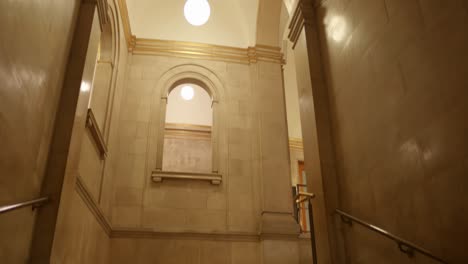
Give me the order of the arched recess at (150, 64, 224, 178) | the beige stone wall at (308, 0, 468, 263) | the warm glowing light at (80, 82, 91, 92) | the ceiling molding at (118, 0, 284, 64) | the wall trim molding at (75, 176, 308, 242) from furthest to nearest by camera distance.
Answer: the ceiling molding at (118, 0, 284, 64), the arched recess at (150, 64, 224, 178), the wall trim molding at (75, 176, 308, 242), the warm glowing light at (80, 82, 91, 92), the beige stone wall at (308, 0, 468, 263)

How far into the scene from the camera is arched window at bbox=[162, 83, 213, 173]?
14594 millimetres

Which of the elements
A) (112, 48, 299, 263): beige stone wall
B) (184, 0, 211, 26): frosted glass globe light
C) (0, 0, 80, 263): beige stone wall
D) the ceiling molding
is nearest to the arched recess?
(112, 48, 299, 263): beige stone wall

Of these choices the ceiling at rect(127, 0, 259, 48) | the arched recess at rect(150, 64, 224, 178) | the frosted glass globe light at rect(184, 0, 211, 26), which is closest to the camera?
the frosted glass globe light at rect(184, 0, 211, 26)

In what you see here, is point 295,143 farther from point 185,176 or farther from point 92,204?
point 92,204

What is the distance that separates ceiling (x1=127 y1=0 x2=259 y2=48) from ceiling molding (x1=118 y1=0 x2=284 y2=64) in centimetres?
24

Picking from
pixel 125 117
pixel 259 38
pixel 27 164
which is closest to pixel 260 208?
pixel 125 117

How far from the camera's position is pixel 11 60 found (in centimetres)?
380

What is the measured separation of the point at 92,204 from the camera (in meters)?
7.14

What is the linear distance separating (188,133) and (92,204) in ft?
26.7

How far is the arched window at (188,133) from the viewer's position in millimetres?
14594

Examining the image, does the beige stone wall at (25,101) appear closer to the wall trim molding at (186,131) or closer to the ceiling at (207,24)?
the ceiling at (207,24)

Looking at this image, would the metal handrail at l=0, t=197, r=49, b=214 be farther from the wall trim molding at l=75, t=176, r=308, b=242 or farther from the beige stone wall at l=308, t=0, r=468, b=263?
the wall trim molding at l=75, t=176, r=308, b=242

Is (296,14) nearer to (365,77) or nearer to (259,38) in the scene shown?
(365,77)

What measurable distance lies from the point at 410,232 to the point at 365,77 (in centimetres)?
173
